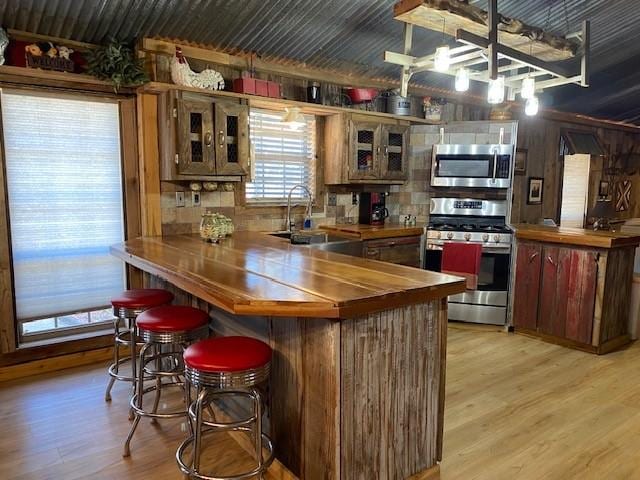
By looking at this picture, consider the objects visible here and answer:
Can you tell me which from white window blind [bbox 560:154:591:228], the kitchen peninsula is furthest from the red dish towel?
white window blind [bbox 560:154:591:228]

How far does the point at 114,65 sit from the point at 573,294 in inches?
161

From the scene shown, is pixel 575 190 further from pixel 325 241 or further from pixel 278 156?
pixel 278 156

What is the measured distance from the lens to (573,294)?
394cm

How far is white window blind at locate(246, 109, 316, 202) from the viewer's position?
4.32 metres

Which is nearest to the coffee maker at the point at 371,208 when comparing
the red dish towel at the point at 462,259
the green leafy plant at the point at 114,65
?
the red dish towel at the point at 462,259

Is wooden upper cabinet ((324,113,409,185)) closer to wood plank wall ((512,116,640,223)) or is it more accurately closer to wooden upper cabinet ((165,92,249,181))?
wooden upper cabinet ((165,92,249,181))

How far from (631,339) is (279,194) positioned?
3560 mm

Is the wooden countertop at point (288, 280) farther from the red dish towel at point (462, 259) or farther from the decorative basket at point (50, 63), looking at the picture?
the red dish towel at point (462, 259)

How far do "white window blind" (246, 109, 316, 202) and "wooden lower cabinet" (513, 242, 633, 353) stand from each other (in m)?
2.23

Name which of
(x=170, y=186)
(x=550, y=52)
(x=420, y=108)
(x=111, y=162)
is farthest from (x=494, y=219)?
(x=111, y=162)

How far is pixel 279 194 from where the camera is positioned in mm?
4516

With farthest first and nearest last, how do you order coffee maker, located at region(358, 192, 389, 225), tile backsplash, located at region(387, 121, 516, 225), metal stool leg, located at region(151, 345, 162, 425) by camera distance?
1. coffee maker, located at region(358, 192, 389, 225)
2. tile backsplash, located at region(387, 121, 516, 225)
3. metal stool leg, located at region(151, 345, 162, 425)

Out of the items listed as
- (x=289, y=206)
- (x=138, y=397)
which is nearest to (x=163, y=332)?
(x=138, y=397)

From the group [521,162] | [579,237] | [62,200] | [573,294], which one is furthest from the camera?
[521,162]
